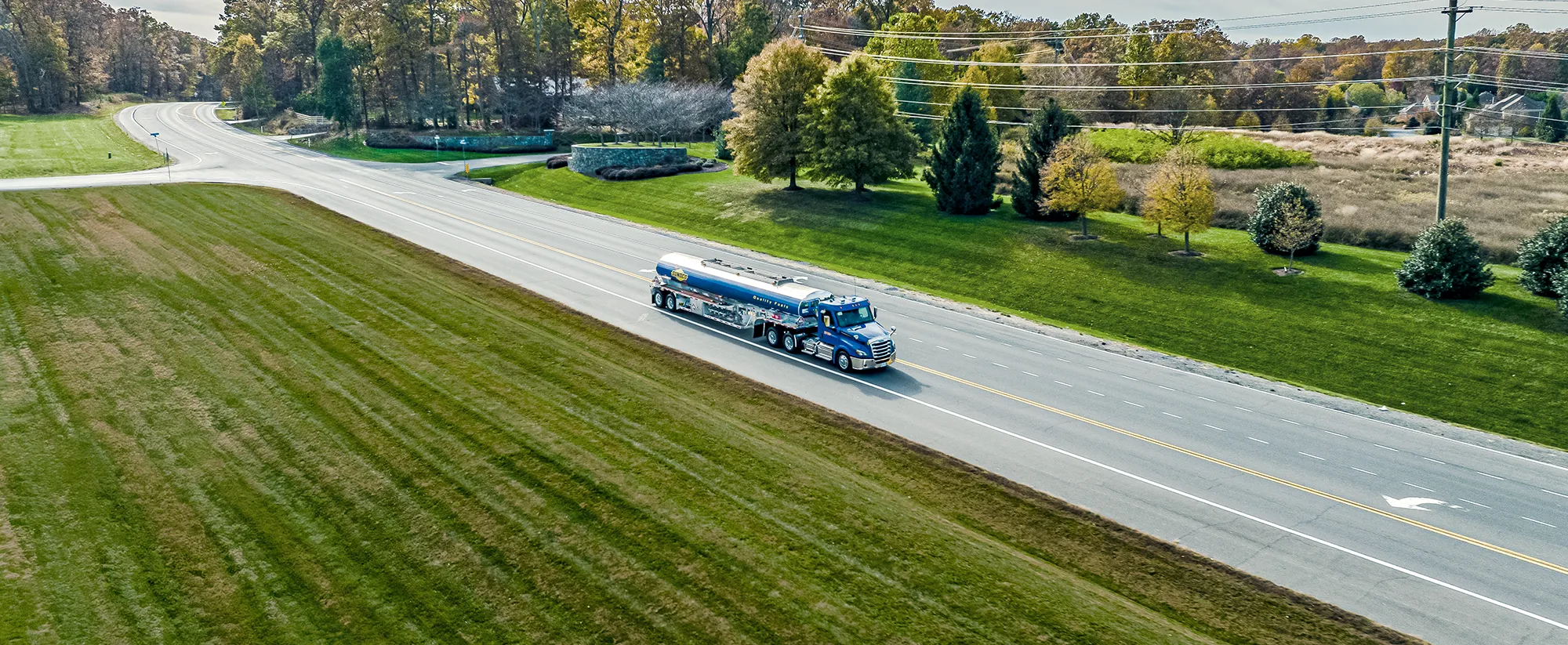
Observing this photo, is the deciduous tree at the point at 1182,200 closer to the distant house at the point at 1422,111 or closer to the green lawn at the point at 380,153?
the distant house at the point at 1422,111

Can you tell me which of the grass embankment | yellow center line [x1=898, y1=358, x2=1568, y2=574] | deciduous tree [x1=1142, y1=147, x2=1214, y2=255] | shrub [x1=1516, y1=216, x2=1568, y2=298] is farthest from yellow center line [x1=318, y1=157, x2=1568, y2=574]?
shrub [x1=1516, y1=216, x2=1568, y2=298]

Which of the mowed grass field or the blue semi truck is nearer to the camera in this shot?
the mowed grass field

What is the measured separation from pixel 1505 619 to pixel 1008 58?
75764 millimetres

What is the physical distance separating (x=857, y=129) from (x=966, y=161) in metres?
8.57

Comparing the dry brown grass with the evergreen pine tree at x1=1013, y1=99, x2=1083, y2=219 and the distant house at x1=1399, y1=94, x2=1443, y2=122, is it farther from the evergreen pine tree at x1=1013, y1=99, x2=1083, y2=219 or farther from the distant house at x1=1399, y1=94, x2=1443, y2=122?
the distant house at x1=1399, y1=94, x2=1443, y2=122

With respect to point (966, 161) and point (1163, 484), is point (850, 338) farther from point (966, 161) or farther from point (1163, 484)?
point (966, 161)

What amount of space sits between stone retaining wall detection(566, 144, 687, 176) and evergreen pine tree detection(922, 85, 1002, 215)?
2750cm

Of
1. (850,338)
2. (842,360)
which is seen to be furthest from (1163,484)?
(842,360)

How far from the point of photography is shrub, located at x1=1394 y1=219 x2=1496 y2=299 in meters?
37.7

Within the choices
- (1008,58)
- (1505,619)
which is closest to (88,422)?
(1505,619)

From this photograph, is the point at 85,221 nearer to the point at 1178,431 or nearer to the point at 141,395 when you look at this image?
the point at 141,395

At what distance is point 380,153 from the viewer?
88.1m

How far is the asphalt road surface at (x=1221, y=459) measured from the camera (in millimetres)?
19938

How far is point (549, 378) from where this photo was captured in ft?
95.9
